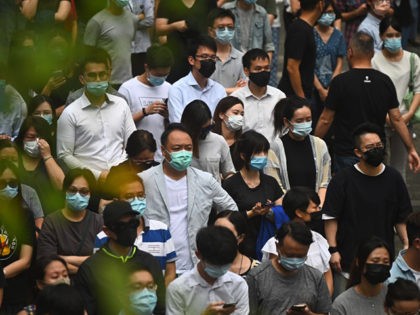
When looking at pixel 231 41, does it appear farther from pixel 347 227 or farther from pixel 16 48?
pixel 16 48

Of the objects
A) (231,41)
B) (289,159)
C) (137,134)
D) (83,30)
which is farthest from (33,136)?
(83,30)

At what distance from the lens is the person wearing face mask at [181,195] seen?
7551 millimetres

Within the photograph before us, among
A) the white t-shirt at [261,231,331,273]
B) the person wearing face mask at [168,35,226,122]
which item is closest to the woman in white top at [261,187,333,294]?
the white t-shirt at [261,231,331,273]

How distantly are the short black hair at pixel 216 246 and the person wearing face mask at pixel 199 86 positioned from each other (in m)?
3.20

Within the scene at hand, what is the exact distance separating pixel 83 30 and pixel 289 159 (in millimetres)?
5941

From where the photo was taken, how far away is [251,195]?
8.02 meters

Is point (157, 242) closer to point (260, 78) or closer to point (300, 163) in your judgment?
point (300, 163)

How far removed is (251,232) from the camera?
7.92 m

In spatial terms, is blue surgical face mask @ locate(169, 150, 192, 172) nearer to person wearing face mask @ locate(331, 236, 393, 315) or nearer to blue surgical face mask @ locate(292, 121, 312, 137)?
blue surgical face mask @ locate(292, 121, 312, 137)

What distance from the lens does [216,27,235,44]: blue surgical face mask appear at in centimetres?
1061

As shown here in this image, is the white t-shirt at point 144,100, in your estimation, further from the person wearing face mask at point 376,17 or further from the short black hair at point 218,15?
the person wearing face mask at point 376,17

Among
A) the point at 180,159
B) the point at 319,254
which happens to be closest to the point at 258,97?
the point at 180,159

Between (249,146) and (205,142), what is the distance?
414 mm

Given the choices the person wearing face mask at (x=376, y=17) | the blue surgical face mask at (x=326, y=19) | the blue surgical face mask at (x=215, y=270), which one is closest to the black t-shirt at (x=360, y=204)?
the blue surgical face mask at (x=215, y=270)
